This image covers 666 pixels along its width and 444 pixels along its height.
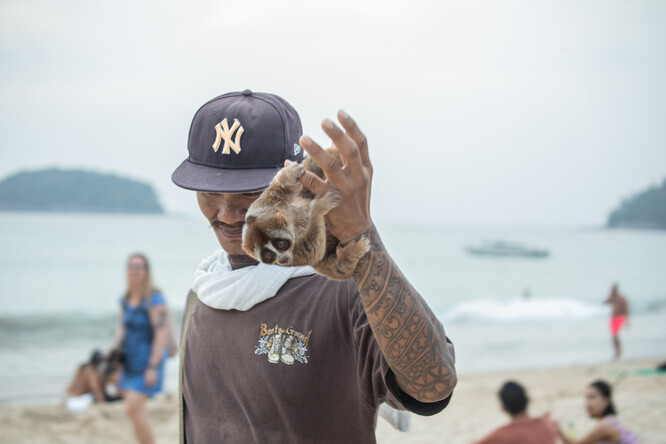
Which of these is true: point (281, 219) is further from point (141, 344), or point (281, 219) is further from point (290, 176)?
point (141, 344)

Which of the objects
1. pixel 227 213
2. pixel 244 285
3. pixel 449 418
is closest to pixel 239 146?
pixel 227 213

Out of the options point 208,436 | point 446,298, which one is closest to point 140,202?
point 446,298

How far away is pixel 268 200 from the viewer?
1002mm

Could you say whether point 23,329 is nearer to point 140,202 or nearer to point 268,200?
point 268,200

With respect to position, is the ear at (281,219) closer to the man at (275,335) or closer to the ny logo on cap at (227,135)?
the man at (275,335)

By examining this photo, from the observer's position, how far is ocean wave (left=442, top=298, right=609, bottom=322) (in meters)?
25.6

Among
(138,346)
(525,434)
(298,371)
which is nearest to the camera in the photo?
(298,371)

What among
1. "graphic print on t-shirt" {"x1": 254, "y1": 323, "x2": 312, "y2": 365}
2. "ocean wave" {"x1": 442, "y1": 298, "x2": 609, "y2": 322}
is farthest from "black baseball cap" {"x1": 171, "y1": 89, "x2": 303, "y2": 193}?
"ocean wave" {"x1": 442, "y1": 298, "x2": 609, "y2": 322}

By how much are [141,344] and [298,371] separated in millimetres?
4826

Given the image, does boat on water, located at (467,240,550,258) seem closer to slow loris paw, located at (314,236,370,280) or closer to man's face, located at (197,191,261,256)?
man's face, located at (197,191,261,256)

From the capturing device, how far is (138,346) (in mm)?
5840

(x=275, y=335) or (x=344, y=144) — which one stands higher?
(x=344, y=144)

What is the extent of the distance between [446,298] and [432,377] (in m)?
32.5

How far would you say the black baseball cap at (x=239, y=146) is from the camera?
1.46 m
